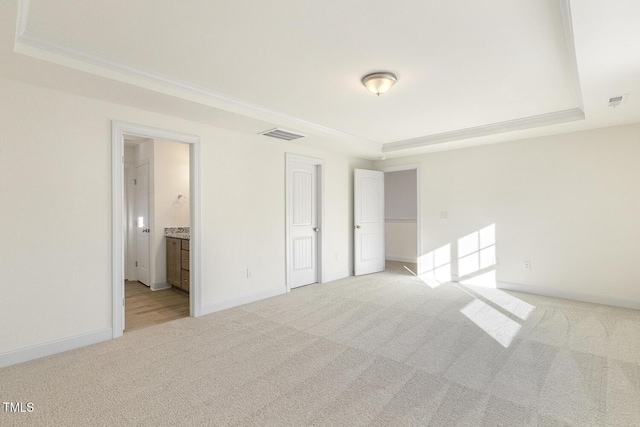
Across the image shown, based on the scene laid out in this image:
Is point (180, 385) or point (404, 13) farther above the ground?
point (404, 13)

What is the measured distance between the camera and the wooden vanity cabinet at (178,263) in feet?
15.3

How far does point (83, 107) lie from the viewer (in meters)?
2.88

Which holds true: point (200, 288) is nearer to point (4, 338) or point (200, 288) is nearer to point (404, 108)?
point (4, 338)

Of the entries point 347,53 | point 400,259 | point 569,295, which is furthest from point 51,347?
point 400,259

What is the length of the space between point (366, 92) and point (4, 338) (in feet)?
12.8

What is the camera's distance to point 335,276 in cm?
568

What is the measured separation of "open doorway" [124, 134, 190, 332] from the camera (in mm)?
4875

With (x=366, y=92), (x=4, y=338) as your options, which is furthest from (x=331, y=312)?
(x=4, y=338)

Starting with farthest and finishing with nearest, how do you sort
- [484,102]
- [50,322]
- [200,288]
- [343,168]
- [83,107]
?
[343,168] → [200,288] → [484,102] → [83,107] → [50,322]

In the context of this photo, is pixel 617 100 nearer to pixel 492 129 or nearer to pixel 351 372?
pixel 492 129

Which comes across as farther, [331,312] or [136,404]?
[331,312]

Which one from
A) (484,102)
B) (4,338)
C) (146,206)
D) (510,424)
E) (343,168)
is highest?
(484,102)

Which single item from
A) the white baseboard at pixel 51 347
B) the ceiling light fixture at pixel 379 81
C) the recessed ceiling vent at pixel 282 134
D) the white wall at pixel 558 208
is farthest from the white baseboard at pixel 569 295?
the white baseboard at pixel 51 347

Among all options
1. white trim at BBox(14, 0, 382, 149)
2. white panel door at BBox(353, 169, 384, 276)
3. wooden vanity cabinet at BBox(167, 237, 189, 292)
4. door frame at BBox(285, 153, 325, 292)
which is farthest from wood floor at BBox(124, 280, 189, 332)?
white panel door at BBox(353, 169, 384, 276)
